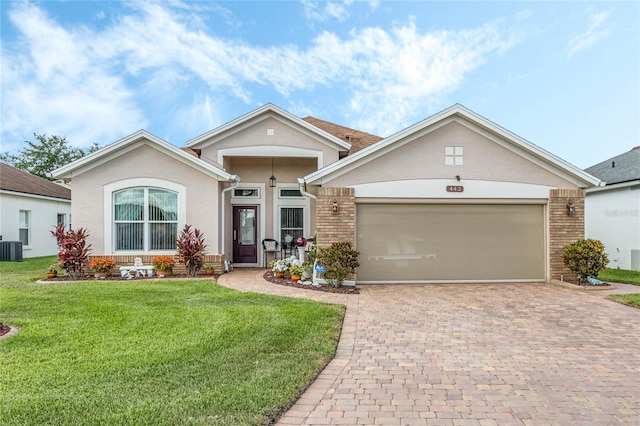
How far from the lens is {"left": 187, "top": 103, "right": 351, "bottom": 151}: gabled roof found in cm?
1410

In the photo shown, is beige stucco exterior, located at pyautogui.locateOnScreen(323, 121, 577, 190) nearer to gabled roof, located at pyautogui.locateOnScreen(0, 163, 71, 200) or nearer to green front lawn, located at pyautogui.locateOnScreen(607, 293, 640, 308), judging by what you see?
green front lawn, located at pyautogui.locateOnScreen(607, 293, 640, 308)

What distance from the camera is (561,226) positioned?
454 inches

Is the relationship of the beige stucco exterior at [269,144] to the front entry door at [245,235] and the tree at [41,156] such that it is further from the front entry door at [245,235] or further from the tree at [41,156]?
the tree at [41,156]

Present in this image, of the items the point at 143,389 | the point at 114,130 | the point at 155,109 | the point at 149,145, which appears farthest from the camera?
the point at 114,130

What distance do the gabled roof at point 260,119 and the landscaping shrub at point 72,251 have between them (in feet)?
16.1

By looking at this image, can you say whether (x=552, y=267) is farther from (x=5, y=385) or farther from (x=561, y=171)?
(x=5, y=385)

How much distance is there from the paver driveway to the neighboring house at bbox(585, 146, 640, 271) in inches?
305

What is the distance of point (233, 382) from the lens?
423 centimetres

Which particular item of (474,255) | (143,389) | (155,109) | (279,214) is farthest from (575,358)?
(155,109)

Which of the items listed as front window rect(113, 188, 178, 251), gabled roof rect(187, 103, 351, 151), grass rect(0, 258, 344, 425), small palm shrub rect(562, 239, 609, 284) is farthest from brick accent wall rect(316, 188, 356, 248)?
small palm shrub rect(562, 239, 609, 284)

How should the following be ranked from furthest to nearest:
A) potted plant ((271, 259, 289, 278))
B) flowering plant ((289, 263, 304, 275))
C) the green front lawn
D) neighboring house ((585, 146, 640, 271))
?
neighboring house ((585, 146, 640, 271)) < potted plant ((271, 259, 289, 278)) < flowering plant ((289, 263, 304, 275)) < the green front lawn

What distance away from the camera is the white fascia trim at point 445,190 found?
11328 mm

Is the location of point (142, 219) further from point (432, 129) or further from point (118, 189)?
point (432, 129)

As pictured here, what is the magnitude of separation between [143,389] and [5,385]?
1539mm
